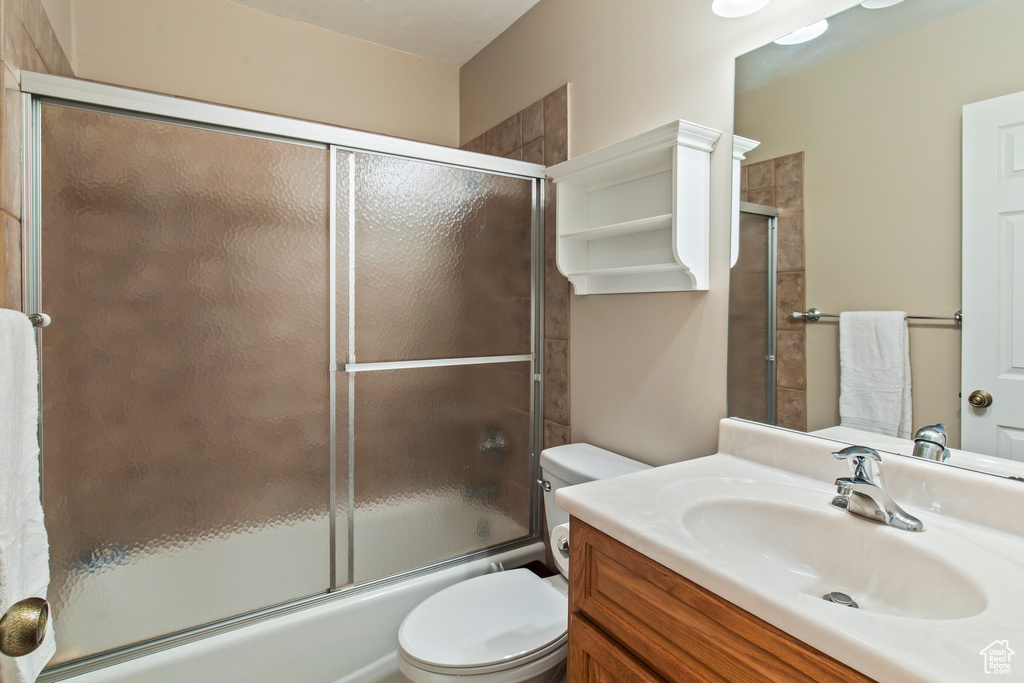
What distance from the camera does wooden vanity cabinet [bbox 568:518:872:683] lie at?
637 mm

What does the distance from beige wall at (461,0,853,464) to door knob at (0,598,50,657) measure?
4.51ft

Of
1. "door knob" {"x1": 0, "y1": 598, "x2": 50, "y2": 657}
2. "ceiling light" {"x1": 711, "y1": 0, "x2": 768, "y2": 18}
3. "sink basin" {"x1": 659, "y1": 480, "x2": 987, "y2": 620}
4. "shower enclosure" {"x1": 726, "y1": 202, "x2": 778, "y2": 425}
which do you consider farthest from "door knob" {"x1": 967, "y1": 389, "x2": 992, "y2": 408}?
"door knob" {"x1": 0, "y1": 598, "x2": 50, "y2": 657}

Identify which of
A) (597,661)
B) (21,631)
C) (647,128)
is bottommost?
(597,661)

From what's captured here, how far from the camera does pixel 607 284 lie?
1.71m

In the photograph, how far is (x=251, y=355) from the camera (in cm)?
146

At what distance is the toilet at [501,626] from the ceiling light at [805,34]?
116 cm

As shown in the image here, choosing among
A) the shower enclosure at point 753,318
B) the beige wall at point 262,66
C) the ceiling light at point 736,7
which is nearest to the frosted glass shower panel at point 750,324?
the shower enclosure at point 753,318

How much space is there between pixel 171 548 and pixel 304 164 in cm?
113

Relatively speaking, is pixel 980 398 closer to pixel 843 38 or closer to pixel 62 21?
pixel 843 38

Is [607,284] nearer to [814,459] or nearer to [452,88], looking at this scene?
[814,459]

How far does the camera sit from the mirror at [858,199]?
930 mm

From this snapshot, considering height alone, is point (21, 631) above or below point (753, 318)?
below

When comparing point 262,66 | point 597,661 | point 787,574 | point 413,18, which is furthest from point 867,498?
point 262,66

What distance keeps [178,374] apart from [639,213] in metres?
1.38
